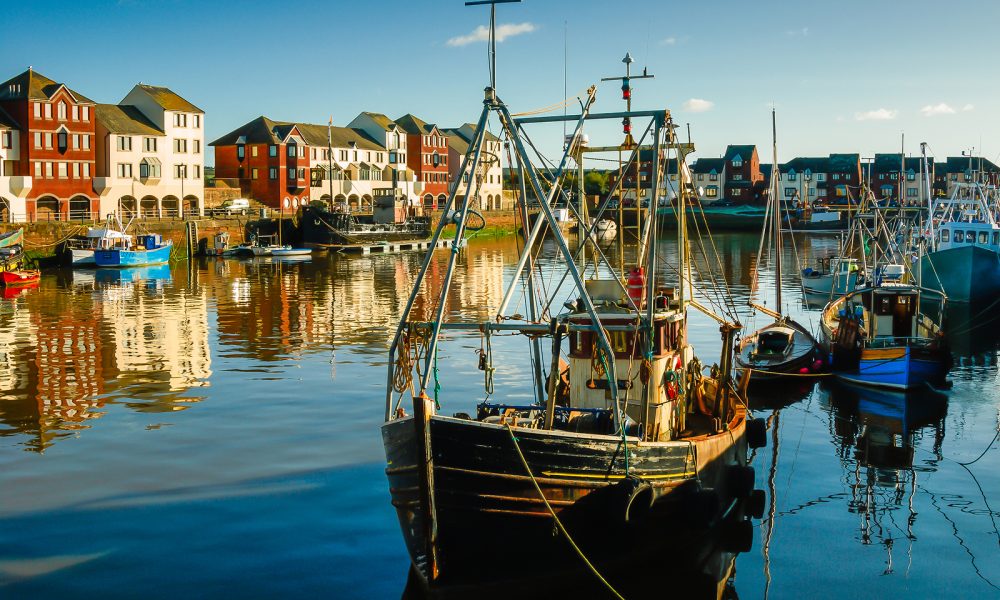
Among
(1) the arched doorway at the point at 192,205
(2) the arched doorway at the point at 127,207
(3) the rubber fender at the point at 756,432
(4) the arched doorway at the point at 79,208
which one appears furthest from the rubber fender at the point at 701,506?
(1) the arched doorway at the point at 192,205

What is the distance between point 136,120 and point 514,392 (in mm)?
94495

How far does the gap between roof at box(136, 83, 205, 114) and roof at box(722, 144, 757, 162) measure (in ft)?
349

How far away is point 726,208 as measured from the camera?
172m

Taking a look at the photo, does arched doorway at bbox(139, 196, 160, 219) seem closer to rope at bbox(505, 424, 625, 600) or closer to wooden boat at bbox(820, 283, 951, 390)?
wooden boat at bbox(820, 283, 951, 390)

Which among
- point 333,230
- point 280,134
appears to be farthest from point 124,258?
point 280,134

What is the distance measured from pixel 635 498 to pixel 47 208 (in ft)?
319

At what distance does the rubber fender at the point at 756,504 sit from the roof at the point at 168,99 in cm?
10666

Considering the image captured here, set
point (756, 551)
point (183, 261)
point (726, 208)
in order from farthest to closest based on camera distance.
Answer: point (726, 208) < point (183, 261) < point (756, 551)

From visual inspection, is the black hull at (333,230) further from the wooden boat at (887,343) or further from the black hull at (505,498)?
the black hull at (505,498)

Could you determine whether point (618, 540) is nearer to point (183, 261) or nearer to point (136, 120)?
point (183, 261)

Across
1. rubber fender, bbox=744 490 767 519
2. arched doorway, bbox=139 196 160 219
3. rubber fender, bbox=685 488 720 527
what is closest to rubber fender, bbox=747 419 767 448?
rubber fender, bbox=744 490 767 519

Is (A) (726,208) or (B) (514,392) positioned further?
(A) (726,208)

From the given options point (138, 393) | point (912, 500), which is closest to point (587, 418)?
point (912, 500)

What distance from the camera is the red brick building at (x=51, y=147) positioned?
97.7 metres
